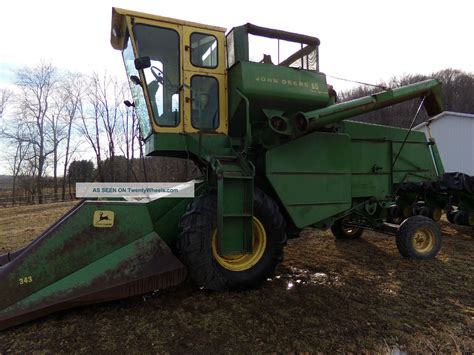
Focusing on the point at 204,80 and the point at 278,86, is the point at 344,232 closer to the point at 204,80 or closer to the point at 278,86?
the point at 278,86

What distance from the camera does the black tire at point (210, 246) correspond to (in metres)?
3.88

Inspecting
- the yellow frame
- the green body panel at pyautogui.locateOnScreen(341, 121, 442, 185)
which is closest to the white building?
the green body panel at pyautogui.locateOnScreen(341, 121, 442, 185)

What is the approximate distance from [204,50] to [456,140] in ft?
79.2

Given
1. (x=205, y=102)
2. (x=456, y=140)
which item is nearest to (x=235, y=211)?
(x=205, y=102)

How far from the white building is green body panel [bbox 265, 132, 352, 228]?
20179 millimetres

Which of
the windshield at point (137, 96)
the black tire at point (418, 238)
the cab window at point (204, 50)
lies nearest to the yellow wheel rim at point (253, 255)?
the windshield at point (137, 96)

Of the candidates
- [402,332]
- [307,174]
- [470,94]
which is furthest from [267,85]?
[470,94]

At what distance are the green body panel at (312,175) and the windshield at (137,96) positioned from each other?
175 centimetres

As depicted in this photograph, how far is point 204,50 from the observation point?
15.8 feet

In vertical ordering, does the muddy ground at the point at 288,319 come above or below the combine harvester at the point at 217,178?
below

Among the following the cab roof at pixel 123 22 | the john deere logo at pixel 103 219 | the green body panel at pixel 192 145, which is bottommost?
the john deere logo at pixel 103 219

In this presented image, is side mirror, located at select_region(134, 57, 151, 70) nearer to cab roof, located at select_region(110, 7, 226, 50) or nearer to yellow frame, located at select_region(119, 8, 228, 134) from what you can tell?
yellow frame, located at select_region(119, 8, 228, 134)

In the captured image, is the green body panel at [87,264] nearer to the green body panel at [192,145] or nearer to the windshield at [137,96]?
the green body panel at [192,145]

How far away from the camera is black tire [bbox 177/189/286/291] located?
12.7ft
